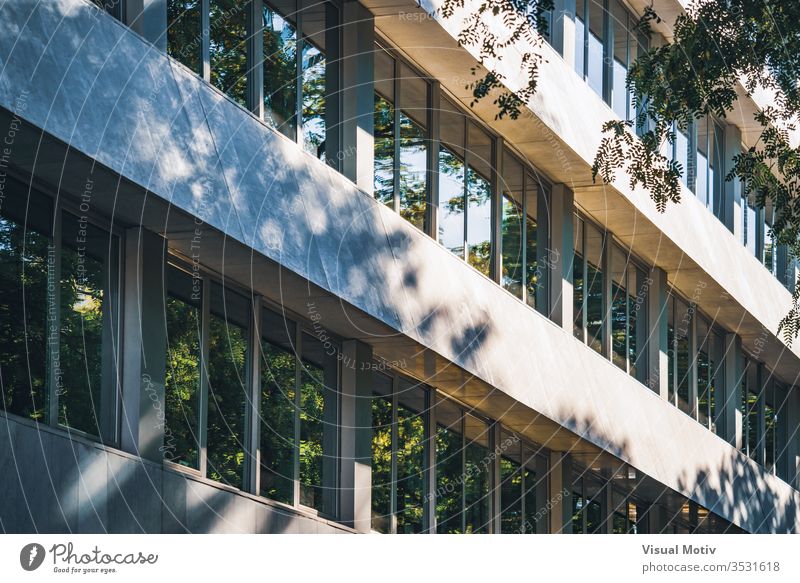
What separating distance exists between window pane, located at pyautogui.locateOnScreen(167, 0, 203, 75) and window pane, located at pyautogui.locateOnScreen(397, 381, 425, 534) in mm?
5848

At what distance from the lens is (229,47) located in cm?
1614

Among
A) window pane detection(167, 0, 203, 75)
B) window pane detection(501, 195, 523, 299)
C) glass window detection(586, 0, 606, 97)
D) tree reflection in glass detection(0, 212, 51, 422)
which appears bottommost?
tree reflection in glass detection(0, 212, 51, 422)

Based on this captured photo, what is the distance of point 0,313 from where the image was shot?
523 inches

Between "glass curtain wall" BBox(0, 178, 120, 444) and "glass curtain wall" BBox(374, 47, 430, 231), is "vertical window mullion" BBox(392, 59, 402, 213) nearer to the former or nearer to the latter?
"glass curtain wall" BBox(374, 47, 430, 231)

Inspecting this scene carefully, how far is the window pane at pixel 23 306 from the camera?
1334cm

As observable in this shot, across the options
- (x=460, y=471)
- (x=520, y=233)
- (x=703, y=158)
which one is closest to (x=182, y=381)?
(x=460, y=471)

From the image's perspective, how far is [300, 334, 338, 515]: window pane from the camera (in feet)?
57.7

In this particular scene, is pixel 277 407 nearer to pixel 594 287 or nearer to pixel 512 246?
pixel 512 246

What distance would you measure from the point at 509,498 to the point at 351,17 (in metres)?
8.14

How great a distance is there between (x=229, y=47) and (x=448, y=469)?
7.24 m

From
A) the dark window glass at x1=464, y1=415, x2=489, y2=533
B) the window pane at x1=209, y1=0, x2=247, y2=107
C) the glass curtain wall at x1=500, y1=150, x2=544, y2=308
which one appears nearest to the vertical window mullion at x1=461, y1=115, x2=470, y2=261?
the glass curtain wall at x1=500, y1=150, x2=544, y2=308
